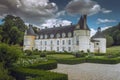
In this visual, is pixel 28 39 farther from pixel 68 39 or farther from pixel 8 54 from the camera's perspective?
pixel 8 54

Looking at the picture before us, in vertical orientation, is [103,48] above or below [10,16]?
below

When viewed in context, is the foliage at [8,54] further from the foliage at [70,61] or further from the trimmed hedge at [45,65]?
the foliage at [70,61]

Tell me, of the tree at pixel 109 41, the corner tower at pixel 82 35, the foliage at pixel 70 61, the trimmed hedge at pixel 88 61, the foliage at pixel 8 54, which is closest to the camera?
the foliage at pixel 8 54

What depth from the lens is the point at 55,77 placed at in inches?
321

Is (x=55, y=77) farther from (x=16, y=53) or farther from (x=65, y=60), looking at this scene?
(x=65, y=60)

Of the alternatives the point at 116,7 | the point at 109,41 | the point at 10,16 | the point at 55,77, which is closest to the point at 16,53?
the point at 55,77

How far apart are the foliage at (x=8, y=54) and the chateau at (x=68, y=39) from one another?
2666cm

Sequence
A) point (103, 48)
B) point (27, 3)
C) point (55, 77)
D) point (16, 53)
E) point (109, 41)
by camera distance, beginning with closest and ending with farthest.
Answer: point (55, 77)
point (16, 53)
point (27, 3)
point (103, 48)
point (109, 41)

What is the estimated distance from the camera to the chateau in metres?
37.5

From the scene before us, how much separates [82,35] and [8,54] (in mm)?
27258

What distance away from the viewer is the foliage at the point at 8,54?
1126 centimetres

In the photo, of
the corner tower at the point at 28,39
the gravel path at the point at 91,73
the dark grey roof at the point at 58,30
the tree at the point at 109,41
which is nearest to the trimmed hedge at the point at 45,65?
the gravel path at the point at 91,73

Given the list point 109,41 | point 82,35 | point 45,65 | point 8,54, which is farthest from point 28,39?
point 8,54

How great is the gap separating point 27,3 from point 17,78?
8.33m
